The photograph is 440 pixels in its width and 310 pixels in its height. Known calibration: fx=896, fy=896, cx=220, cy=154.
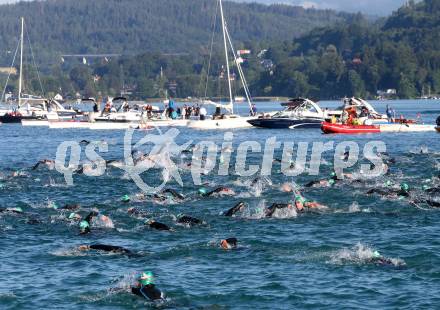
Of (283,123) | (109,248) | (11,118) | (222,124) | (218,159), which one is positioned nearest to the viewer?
(109,248)

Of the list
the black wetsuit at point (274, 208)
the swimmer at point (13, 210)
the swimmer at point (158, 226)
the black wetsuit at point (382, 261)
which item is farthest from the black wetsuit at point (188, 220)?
the black wetsuit at point (382, 261)

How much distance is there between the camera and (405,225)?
2759cm

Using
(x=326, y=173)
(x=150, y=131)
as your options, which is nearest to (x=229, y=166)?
(x=326, y=173)

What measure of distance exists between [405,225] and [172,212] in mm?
8004

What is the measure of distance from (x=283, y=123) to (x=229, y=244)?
56776 millimetres

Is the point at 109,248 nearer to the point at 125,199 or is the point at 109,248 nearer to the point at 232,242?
the point at 232,242

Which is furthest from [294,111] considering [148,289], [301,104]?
[148,289]

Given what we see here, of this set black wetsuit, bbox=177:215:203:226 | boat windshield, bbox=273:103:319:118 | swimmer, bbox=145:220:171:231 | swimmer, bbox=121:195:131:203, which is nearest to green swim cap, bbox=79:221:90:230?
swimmer, bbox=145:220:171:231

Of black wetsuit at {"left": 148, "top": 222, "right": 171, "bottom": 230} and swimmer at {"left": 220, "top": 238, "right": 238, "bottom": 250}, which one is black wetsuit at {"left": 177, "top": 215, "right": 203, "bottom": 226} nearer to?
black wetsuit at {"left": 148, "top": 222, "right": 171, "bottom": 230}

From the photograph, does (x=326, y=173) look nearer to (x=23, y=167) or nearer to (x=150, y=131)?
(x=23, y=167)

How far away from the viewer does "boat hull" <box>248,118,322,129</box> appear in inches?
3164

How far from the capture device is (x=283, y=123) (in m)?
80.7

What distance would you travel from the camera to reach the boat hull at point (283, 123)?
8038 cm

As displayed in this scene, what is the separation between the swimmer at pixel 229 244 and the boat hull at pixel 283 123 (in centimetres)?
5613
